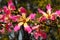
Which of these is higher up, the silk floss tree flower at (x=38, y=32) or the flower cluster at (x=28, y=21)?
the flower cluster at (x=28, y=21)

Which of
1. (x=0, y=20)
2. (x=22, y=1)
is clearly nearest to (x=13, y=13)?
(x=0, y=20)

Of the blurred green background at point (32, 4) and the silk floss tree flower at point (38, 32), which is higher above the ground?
the blurred green background at point (32, 4)

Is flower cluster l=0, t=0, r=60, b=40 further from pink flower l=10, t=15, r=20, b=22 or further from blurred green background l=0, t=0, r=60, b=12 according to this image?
blurred green background l=0, t=0, r=60, b=12

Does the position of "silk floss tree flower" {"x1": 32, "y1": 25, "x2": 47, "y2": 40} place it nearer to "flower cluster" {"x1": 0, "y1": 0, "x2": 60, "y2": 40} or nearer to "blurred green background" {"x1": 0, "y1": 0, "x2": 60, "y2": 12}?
"flower cluster" {"x1": 0, "y1": 0, "x2": 60, "y2": 40}

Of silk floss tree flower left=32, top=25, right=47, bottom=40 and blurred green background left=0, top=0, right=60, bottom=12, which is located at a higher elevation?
blurred green background left=0, top=0, right=60, bottom=12

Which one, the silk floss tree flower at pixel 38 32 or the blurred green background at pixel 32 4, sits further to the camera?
the blurred green background at pixel 32 4

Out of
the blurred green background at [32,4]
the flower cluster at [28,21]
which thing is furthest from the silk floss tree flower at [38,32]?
the blurred green background at [32,4]

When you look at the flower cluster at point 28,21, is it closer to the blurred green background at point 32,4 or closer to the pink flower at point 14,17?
the pink flower at point 14,17

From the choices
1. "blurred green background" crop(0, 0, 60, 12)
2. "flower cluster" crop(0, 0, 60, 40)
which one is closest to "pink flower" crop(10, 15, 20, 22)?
"flower cluster" crop(0, 0, 60, 40)

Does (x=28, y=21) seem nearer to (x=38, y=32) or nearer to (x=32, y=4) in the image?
(x=38, y=32)

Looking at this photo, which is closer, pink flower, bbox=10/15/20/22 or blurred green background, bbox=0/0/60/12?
pink flower, bbox=10/15/20/22

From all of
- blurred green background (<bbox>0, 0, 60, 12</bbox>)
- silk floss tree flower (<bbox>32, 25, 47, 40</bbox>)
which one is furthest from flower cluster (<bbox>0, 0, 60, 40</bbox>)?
blurred green background (<bbox>0, 0, 60, 12</bbox>)

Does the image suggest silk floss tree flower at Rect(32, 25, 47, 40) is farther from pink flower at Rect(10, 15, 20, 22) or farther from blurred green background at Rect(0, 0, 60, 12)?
blurred green background at Rect(0, 0, 60, 12)

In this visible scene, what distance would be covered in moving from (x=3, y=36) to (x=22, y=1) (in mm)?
285
